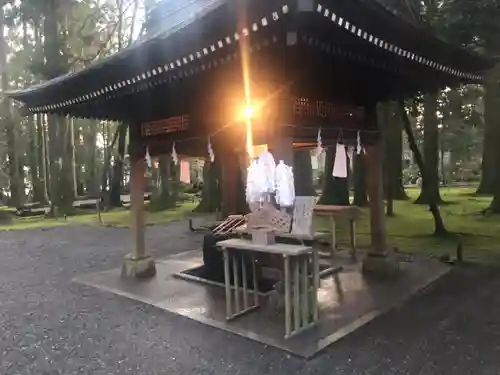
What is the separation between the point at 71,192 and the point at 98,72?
13.9 m

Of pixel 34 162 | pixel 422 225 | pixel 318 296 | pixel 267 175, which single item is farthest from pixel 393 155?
pixel 34 162

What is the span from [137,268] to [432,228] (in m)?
6.84

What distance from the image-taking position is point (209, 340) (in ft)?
12.3

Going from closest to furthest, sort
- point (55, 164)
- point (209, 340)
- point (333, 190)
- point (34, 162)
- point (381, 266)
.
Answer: point (209, 340) < point (381, 266) < point (333, 190) < point (55, 164) < point (34, 162)

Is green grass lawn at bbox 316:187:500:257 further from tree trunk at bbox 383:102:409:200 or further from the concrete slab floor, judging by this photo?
the concrete slab floor

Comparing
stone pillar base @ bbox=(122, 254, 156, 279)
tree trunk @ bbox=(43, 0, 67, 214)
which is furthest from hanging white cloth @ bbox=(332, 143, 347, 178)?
tree trunk @ bbox=(43, 0, 67, 214)

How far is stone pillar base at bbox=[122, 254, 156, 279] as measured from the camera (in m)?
6.05

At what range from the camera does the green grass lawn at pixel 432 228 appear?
759 centimetres

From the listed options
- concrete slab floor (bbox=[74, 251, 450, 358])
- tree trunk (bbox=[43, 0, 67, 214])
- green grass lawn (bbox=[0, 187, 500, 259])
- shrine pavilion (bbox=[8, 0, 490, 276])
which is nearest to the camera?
shrine pavilion (bbox=[8, 0, 490, 276])

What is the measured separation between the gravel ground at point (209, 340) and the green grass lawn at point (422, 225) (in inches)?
76.5

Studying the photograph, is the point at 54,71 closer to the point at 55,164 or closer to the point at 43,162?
the point at 55,164

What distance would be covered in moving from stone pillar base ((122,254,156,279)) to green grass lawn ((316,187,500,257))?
409cm

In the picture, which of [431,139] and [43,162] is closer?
[431,139]

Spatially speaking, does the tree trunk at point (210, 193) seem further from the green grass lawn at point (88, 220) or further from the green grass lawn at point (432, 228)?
the green grass lawn at point (432, 228)
